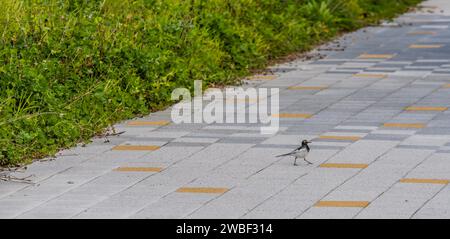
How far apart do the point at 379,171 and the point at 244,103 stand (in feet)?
13.1

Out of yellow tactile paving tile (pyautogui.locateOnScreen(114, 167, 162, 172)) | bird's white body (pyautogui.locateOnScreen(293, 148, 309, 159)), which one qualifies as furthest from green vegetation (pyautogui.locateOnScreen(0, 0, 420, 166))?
bird's white body (pyautogui.locateOnScreen(293, 148, 309, 159))

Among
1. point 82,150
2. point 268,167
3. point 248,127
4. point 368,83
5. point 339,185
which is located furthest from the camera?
point 368,83

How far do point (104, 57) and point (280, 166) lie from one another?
342 cm

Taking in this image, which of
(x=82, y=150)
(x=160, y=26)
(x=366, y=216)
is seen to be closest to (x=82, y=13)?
(x=160, y=26)

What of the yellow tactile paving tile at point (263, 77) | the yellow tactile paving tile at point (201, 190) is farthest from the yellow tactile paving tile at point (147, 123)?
the yellow tactile paving tile at point (263, 77)

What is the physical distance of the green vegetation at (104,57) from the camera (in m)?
11.4

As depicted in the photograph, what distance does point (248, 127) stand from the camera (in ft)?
40.5

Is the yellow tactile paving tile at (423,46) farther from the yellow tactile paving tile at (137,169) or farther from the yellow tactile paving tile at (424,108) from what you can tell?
the yellow tactile paving tile at (137,169)

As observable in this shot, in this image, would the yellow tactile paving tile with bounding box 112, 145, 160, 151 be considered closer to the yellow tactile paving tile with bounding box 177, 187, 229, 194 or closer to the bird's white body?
the bird's white body

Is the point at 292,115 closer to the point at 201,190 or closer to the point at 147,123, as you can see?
the point at 147,123

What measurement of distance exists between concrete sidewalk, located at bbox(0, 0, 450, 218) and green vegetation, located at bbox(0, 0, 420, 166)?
30cm

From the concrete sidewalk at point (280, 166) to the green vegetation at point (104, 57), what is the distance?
0.98 ft

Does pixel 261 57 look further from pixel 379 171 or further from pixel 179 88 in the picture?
pixel 379 171

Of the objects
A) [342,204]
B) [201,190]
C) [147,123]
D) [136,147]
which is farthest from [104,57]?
[342,204]
